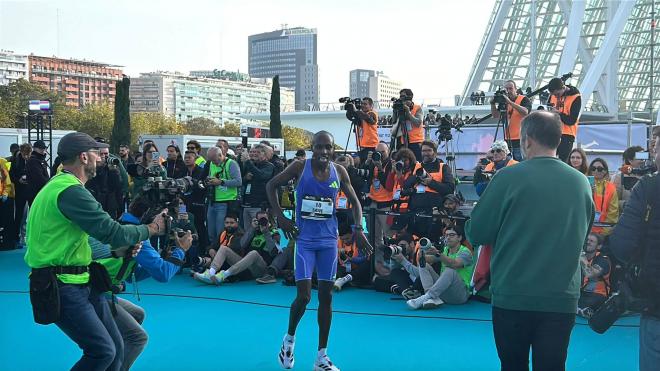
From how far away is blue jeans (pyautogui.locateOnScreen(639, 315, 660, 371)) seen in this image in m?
3.54

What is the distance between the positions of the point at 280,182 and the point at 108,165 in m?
5.64

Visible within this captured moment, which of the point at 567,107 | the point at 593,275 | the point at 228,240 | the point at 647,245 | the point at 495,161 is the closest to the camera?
the point at 647,245

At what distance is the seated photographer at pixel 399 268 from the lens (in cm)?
851

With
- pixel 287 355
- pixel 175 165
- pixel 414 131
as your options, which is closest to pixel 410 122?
pixel 414 131

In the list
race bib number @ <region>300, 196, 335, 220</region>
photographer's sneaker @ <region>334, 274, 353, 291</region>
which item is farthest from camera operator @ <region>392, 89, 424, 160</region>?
race bib number @ <region>300, 196, 335, 220</region>

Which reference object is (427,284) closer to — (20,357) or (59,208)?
(20,357)

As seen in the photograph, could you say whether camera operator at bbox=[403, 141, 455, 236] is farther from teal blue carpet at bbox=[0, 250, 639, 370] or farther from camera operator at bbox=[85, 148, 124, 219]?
camera operator at bbox=[85, 148, 124, 219]

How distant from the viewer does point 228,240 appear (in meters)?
10.0

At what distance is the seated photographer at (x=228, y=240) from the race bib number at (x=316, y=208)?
4.30m

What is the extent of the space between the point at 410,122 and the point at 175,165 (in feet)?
12.9

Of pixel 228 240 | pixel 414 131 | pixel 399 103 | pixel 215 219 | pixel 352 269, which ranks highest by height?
pixel 399 103

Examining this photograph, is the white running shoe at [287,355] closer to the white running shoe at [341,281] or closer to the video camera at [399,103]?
the white running shoe at [341,281]

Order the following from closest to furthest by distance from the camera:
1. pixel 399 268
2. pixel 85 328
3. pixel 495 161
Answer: pixel 85 328 < pixel 495 161 < pixel 399 268

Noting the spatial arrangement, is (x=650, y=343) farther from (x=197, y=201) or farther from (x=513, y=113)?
(x=197, y=201)
